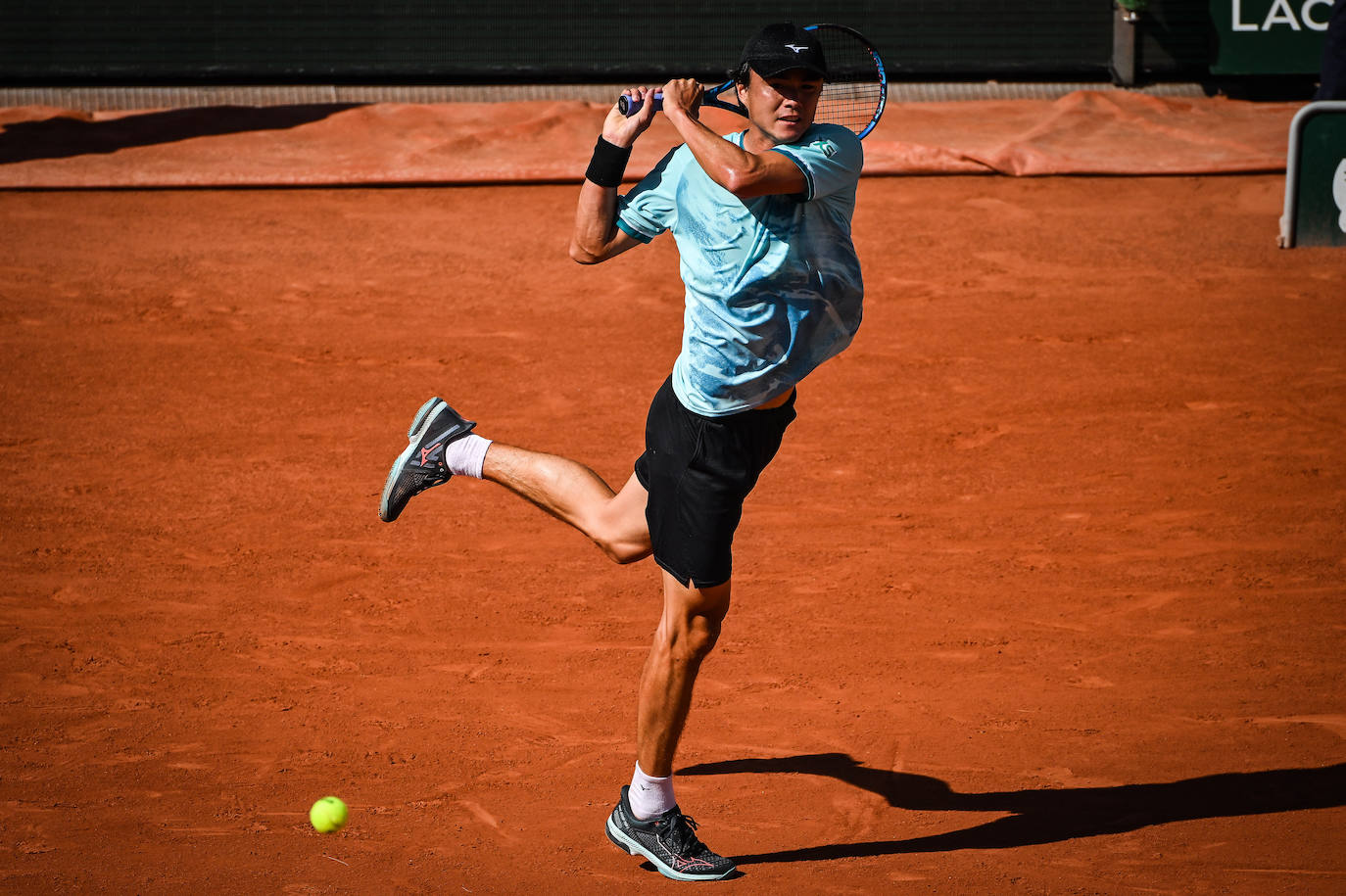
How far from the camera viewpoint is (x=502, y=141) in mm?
12031

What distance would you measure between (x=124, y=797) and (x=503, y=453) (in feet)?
5.31

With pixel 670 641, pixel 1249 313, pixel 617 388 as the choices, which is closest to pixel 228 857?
pixel 670 641

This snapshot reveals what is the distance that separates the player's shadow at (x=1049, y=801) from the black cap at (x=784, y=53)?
7.40 ft

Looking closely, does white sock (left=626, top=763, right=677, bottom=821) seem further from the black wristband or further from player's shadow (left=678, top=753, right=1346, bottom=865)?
the black wristband

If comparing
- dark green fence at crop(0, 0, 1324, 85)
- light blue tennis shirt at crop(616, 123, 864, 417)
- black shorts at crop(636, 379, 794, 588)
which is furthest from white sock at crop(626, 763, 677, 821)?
dark green fence at crop(0, 0, 1324, 85)

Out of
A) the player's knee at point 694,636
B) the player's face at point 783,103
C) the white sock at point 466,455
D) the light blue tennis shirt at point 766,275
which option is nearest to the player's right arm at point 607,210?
the light blue tennis shirt at point 766,275

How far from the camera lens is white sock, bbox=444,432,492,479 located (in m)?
4.53

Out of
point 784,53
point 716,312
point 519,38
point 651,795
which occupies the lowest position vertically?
point 651,795

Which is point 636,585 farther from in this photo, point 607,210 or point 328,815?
point 607,210

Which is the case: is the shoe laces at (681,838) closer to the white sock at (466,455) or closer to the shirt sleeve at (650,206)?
the white sock at (466,455)

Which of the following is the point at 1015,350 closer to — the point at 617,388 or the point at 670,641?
the point at 617,388

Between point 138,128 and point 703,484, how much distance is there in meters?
10.3

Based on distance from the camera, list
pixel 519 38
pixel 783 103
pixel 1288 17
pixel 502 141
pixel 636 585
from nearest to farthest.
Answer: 1. pixel 783 103
2. pixel 636 585
3. pixel 502 141
4. pixel 1288 17
5. pixel 519 38

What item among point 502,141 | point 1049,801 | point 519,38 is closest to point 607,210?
point 1049,801
